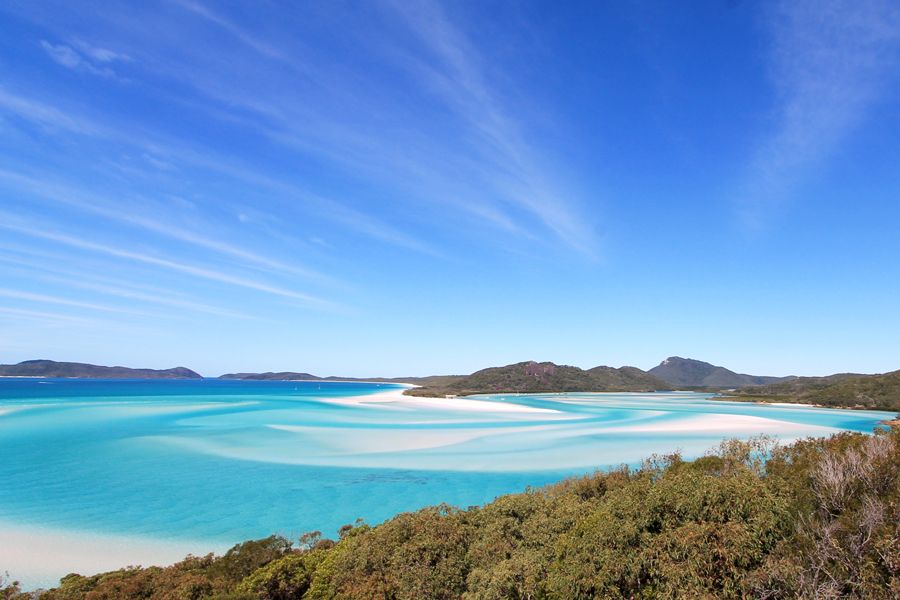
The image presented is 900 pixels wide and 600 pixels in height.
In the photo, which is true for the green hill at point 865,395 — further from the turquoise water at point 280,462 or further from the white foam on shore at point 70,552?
the white foam on shore at point 70,552

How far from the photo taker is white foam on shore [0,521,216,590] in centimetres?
1532

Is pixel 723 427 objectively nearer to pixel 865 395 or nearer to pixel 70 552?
pixel 70 552

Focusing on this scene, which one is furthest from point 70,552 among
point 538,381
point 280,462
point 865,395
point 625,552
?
point 538,381

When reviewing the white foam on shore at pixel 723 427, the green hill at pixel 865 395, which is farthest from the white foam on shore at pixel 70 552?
the green hill at pixel 865 395

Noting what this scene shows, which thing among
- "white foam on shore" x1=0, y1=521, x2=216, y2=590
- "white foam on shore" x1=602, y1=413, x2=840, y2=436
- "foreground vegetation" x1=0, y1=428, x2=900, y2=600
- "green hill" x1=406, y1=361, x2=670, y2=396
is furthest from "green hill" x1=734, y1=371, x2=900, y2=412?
"white foam on shore" x1=0, y1=521, x2=216, y2=590

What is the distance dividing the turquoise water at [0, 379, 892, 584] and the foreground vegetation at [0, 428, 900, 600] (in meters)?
8.66

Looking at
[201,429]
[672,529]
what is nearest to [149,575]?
[672,529]

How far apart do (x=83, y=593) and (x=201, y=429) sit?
4604 cm

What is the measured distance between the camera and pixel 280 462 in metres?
34.3

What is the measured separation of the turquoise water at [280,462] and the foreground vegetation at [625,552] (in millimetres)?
8657

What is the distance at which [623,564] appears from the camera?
8.89 m

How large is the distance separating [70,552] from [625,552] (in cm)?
1965

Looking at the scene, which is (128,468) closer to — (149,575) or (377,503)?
(377,503)

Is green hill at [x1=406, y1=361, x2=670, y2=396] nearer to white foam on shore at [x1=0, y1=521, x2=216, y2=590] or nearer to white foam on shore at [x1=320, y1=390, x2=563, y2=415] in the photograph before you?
white foam on shore at [x1=320, y1=390, x2=563, y2=415]
